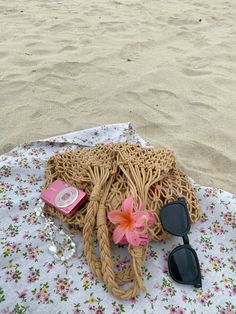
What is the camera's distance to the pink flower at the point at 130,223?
109cm

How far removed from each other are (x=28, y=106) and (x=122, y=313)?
1398 mm

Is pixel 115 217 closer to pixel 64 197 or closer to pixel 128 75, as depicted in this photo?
pixel 64 197

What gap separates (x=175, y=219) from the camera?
1.19m

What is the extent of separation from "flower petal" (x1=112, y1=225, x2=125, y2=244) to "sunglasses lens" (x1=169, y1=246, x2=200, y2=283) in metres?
0.17

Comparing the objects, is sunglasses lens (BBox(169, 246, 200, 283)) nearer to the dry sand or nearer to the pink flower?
the pink flower

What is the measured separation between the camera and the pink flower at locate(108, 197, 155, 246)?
109cm

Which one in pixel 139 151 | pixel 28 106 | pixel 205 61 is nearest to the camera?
pixel 139 151

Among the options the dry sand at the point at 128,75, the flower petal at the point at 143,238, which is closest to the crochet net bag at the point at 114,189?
the flower petal at the point at 143,238

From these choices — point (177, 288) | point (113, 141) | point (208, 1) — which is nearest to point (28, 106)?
point (113, 141)

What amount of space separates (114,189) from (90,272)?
27 cm

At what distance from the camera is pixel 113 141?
173 cm

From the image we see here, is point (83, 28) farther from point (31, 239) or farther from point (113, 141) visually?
point (31, 239)

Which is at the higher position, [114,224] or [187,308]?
[114,224]

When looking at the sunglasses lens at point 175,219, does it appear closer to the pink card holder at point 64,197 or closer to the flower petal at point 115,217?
the flower petal at point 115,217
